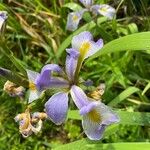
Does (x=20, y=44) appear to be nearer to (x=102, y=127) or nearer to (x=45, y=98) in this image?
(x=45, y=98)

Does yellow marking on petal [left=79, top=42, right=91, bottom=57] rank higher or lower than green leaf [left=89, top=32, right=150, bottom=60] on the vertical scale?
higher

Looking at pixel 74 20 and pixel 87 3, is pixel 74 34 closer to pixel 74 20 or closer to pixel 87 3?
pixel 74 20

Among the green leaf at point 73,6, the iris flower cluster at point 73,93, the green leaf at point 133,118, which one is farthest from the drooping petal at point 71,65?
the green leaf at point 73,6

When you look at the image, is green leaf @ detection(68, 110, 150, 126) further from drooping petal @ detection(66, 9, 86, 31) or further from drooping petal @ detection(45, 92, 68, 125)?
drooping petal @ detection(66, 9, 86, 31)

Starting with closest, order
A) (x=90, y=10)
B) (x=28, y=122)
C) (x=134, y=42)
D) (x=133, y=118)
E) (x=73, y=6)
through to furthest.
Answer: (x=28, y=122) → (x=134, y=42) → (x=133, y=118) → (x=90, y=10) → (x=73, y=6)

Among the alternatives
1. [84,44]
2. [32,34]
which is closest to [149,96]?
[32,34]

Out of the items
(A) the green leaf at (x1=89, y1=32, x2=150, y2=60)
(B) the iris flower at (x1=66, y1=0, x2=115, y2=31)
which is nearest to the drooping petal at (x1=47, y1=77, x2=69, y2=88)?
(A) the green leaf at (x1=89, y1=32, x2=150, y2=60)

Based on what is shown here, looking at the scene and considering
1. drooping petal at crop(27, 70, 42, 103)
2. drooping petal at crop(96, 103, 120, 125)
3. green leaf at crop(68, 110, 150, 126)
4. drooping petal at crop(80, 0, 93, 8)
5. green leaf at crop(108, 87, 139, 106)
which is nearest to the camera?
drooping petal at crop(96, 103, 120, 125)

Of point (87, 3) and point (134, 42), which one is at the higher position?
point (134, 42)

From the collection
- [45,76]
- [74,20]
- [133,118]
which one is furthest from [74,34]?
[45,76]
